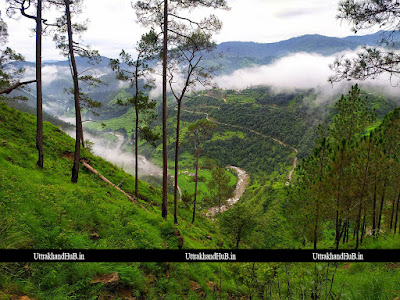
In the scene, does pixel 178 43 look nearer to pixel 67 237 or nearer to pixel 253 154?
pixel 67 237

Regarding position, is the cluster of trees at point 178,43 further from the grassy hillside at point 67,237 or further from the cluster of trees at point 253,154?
the cluster of trees at point 253,154

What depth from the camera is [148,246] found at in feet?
28.1

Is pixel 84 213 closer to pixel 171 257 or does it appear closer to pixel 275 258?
pixel 171 257

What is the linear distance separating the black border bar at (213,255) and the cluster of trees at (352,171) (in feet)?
41.2

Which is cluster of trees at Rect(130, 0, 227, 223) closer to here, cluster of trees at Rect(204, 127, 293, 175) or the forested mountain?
the forested mountain

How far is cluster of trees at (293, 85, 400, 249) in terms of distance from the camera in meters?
17.0

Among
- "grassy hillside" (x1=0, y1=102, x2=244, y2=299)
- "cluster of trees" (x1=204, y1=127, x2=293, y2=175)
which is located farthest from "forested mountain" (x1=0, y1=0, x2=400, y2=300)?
"cluster of trees" (x1=204, y1=127, x2=293, y2=175)

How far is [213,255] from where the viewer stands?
413 centimetres

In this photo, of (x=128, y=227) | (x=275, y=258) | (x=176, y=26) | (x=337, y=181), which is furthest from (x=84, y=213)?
(x=337, y=181)

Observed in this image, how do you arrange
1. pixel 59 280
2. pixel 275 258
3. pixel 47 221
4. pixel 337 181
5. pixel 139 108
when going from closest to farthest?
pixel 275 258 → pixel 59 280 → pixel 47 221 → pixel 337 181 → pixel 139 108

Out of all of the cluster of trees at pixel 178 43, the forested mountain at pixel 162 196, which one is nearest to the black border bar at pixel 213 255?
the forested mountain at pixel 162 196

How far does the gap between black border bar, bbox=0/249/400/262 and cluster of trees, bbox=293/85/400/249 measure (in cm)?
1257

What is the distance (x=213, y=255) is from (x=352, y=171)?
1808 centimetres

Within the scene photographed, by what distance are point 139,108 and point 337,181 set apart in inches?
722
